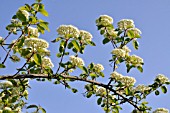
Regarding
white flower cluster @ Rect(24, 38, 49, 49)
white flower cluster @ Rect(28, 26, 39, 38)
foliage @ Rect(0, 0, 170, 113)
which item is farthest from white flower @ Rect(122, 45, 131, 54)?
white flower cluster @ Rect(24, 38, 49, 49)

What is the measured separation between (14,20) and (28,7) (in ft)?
1.08

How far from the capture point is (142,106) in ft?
17.2

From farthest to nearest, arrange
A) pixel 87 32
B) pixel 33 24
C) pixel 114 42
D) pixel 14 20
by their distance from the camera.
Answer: pixel 114 42, pixel 87 32, pixel 14 20, pixel 33 24

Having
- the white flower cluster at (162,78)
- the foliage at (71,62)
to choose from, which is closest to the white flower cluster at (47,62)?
the foliage at (71,62)

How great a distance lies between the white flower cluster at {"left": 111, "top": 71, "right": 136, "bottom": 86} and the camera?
16.8 feet

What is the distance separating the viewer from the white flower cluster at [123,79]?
5.13m

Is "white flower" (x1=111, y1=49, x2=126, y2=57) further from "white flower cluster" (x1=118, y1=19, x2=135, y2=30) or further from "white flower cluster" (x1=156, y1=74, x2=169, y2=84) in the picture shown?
"white flower cluster" (x1=156, y1=74, x2=169, y2=84)

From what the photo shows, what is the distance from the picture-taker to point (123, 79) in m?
5.19

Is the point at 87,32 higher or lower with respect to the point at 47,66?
higher

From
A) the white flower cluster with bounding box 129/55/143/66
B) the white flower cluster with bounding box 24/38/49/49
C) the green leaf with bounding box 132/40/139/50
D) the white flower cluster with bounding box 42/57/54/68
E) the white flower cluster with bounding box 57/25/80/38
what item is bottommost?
the white flower cluster with bounding box 42/57/54/68

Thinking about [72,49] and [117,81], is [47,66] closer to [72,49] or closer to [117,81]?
[72,49]

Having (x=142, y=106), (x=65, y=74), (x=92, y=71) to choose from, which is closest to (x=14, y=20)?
(x=65, y=74)

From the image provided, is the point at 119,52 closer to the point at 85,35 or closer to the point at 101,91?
the point at 85,35

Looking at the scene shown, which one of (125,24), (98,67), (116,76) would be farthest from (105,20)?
(116,76)
